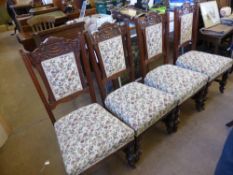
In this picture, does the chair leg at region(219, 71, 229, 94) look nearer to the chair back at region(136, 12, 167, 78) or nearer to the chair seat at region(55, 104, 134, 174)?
the chair back at region(136, 12, 167, 78)

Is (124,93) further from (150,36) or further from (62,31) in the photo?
(62,31)

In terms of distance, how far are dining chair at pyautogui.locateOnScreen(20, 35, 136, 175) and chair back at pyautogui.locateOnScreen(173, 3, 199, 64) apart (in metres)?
1.06

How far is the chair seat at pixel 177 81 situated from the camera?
1557 mm

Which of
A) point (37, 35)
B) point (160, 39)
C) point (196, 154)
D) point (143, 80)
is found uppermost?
point (37, 35)

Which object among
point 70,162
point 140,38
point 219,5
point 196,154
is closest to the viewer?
point 70,162

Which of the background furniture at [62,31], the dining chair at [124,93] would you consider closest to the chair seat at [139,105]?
the dining chair at [124,93]

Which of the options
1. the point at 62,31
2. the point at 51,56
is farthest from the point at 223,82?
the point at 62,31

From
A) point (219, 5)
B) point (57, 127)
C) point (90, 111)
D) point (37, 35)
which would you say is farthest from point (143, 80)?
point (219, 5)

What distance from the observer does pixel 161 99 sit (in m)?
1.43

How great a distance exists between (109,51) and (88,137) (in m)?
0.71

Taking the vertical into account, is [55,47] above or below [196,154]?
above

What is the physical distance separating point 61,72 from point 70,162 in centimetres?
62

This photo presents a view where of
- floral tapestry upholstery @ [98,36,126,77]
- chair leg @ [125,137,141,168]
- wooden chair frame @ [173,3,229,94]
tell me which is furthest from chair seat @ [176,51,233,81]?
chair leg @ [125,137,141,168]

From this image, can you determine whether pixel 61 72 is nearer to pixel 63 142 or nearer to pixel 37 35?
pixel 63 142
